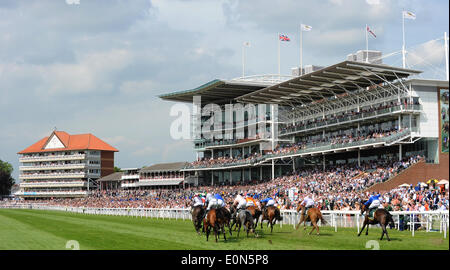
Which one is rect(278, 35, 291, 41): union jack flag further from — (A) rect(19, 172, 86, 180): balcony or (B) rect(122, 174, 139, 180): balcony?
(A) rect(19, 172, 86, 180): balcony

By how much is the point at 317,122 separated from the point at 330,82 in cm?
538

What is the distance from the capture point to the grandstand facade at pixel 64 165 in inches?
3497

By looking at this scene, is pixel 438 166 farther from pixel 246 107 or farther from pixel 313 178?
pixel 246 107

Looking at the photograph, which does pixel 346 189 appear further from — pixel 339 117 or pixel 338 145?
pixel 339 117

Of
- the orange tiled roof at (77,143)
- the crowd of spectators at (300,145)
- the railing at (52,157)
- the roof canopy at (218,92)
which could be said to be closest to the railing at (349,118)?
the crowd of spectators at (300,145)

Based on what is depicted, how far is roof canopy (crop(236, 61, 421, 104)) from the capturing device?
36.4 meters

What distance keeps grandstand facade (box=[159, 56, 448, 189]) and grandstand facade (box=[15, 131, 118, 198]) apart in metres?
30.6

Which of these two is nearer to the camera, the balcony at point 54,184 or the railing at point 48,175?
the balcony at point 54,184

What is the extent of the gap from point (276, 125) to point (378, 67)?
19.7 meters

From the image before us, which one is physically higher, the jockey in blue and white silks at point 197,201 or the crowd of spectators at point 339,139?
the crowd of spectators at point 339,139

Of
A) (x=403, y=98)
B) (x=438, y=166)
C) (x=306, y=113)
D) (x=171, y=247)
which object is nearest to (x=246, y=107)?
(x=306, y=113)

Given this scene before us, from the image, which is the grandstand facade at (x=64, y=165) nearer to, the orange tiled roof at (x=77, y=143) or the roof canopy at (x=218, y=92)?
the orange tiled roof at (x=77, y=143)

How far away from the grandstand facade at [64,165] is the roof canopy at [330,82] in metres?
46.0

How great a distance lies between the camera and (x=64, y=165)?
91.1 metres
